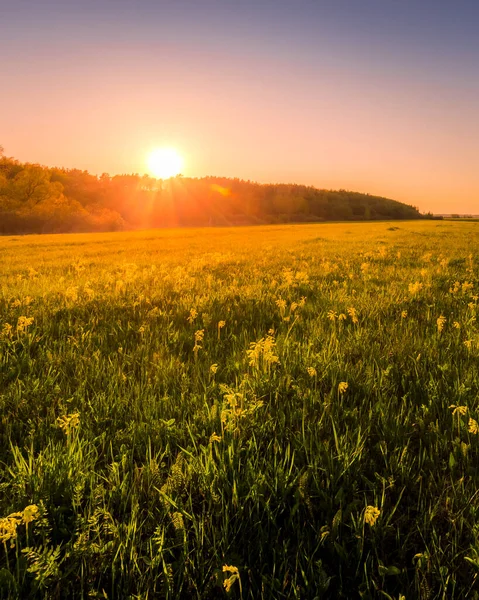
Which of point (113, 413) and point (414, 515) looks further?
point (113, 413)

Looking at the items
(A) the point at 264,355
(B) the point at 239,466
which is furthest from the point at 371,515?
(A) the point at 264,355

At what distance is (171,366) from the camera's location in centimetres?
297

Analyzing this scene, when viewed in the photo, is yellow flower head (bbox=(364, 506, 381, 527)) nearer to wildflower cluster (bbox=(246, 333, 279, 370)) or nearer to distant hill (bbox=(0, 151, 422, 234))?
wildflower cluster (bbox=(246, 333, 279, 370))

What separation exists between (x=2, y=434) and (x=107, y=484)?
87cm

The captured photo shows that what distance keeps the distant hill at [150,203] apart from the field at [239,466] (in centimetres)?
7346

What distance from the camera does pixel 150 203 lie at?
104 meters

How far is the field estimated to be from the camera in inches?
51.4

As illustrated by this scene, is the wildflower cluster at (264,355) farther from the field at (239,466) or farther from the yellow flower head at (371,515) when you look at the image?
the yellow flower head at (371,515)

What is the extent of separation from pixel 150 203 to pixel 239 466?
110321 millimetres

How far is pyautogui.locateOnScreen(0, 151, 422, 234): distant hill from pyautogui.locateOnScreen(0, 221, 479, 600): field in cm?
7346

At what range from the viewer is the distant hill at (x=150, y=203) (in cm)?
6456

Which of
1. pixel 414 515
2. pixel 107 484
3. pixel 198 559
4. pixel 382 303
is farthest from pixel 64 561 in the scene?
pixel 382 303

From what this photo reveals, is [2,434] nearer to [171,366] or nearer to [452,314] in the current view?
[171,366]

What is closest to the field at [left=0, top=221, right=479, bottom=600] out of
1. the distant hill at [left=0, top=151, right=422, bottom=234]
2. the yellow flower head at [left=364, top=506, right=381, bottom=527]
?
the yellow flower head at [left=364, top=506, right=381, bottom=527]
